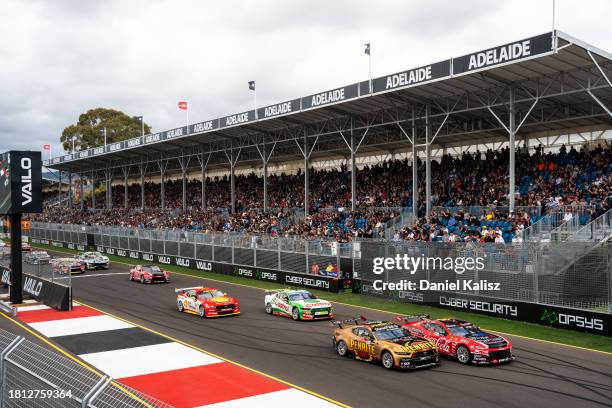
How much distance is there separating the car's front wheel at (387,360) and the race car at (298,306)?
24.6 feet

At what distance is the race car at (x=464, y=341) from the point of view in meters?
15.8

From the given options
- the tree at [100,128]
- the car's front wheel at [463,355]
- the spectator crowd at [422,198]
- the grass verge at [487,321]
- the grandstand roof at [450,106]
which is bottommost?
the grass verge at [487,321]

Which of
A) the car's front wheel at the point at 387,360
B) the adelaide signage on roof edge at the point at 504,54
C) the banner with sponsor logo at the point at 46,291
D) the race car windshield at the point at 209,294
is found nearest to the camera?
the car's front wheel at the point at 387,360

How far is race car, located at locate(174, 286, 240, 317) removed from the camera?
79.3ft

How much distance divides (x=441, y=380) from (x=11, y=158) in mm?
20527

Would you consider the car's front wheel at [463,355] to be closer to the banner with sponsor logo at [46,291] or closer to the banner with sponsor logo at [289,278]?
the banner with sponsor logo at [289,278]

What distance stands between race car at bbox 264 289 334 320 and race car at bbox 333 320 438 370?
5.33 meters

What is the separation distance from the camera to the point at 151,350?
1827cm

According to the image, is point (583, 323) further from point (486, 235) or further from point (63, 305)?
point (63, 305)

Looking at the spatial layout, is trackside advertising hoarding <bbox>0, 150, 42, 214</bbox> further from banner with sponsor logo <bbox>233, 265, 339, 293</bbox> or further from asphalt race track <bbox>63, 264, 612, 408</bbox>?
banner with sponsor logo <bbox>233, 265, 339, 293</bbox>

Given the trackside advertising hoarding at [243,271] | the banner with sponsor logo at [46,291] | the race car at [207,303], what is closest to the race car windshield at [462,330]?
the race car at [207,303]

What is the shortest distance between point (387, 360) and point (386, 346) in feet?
1.24

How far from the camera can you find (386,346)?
15.8 meters

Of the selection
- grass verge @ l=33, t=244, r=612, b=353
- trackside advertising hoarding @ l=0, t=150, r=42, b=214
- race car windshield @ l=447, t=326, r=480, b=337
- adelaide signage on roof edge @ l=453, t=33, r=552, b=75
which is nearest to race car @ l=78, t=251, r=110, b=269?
grass verge @ l=33, t=244, r=612, b=353
